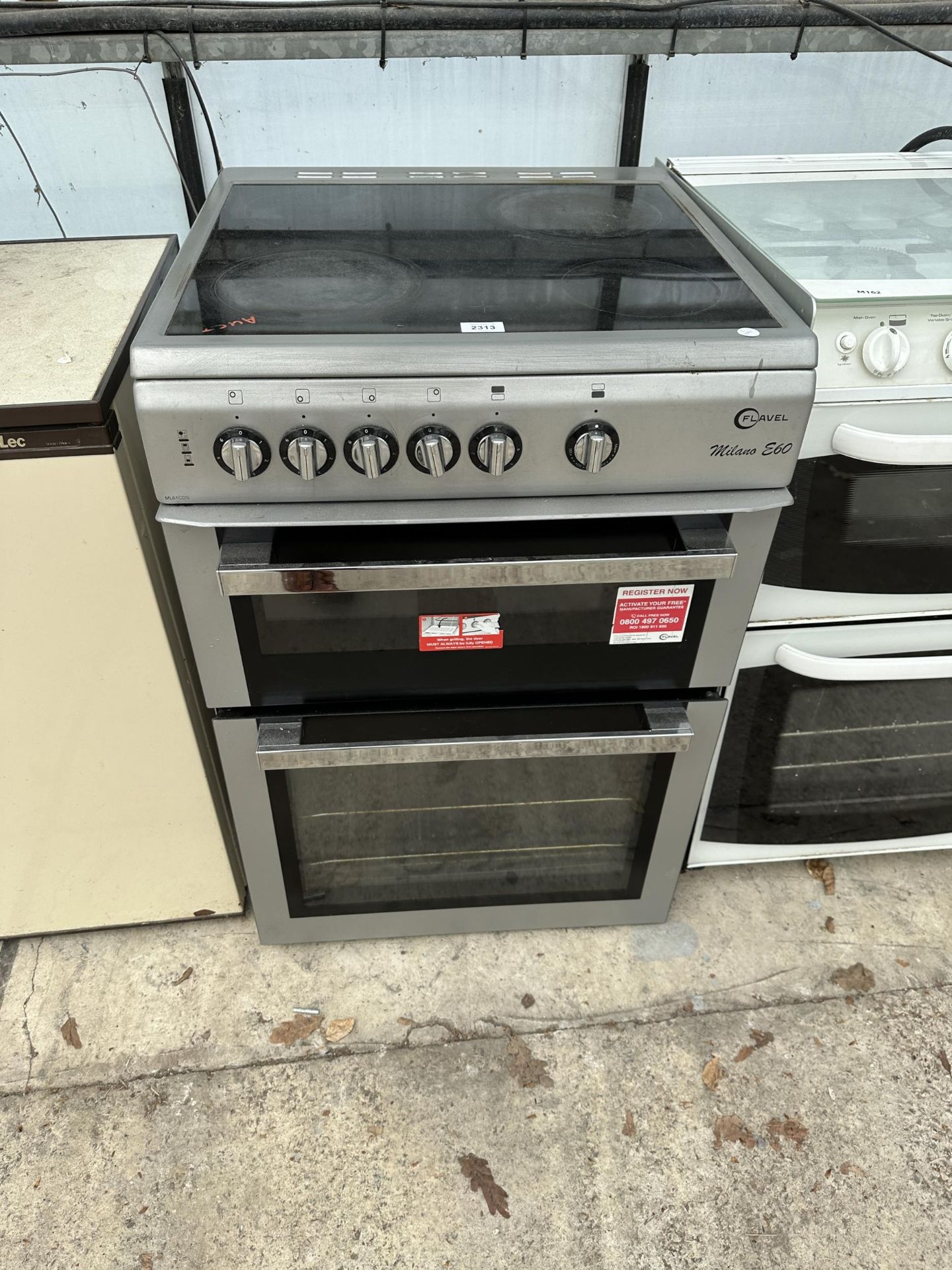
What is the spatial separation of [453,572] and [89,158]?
53.0 inches

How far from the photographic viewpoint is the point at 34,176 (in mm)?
1811

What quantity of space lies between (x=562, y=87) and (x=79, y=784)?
171 centimetres

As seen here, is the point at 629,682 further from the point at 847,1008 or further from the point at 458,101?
the point at 458,101

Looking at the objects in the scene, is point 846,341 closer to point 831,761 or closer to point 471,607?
point 471,607

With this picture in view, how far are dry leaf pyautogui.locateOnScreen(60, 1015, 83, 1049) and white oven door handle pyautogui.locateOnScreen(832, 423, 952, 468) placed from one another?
1739 millimetres

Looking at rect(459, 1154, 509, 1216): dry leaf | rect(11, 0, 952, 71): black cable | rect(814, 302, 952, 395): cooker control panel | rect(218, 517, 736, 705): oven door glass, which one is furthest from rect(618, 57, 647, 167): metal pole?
rect(459, 1154, 509, 1216): dry leaf

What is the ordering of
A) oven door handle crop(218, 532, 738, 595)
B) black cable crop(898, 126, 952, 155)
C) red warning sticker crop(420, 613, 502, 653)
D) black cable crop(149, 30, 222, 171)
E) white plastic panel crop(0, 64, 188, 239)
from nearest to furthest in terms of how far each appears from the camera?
oven door handle crop(218, 532, 738, 595)
red warning sticker crop(420, 613, 502, 653)
black cable crop(149, 30, 222, 171)
white plastic panel crop(0, 64, 188, 239)
black cable crop(898, 126, 952, 155)

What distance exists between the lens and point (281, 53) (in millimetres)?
1659

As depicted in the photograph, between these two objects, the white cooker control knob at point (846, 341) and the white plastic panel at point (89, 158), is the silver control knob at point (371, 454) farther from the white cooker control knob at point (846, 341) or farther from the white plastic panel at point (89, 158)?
the white plastic panel at point (89, 158)

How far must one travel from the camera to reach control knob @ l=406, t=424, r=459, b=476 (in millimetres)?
1087

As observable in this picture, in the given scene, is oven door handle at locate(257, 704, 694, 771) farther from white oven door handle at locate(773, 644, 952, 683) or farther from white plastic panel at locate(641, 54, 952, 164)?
white plastic panel at locate(641, 54, 952, 164)

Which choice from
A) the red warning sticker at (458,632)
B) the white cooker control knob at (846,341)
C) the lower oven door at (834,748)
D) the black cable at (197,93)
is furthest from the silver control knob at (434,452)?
the black cable at (197,93)

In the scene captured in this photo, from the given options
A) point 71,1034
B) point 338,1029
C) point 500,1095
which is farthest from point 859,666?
point 71,1034

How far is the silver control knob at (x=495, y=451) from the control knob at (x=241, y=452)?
271 millimetres
